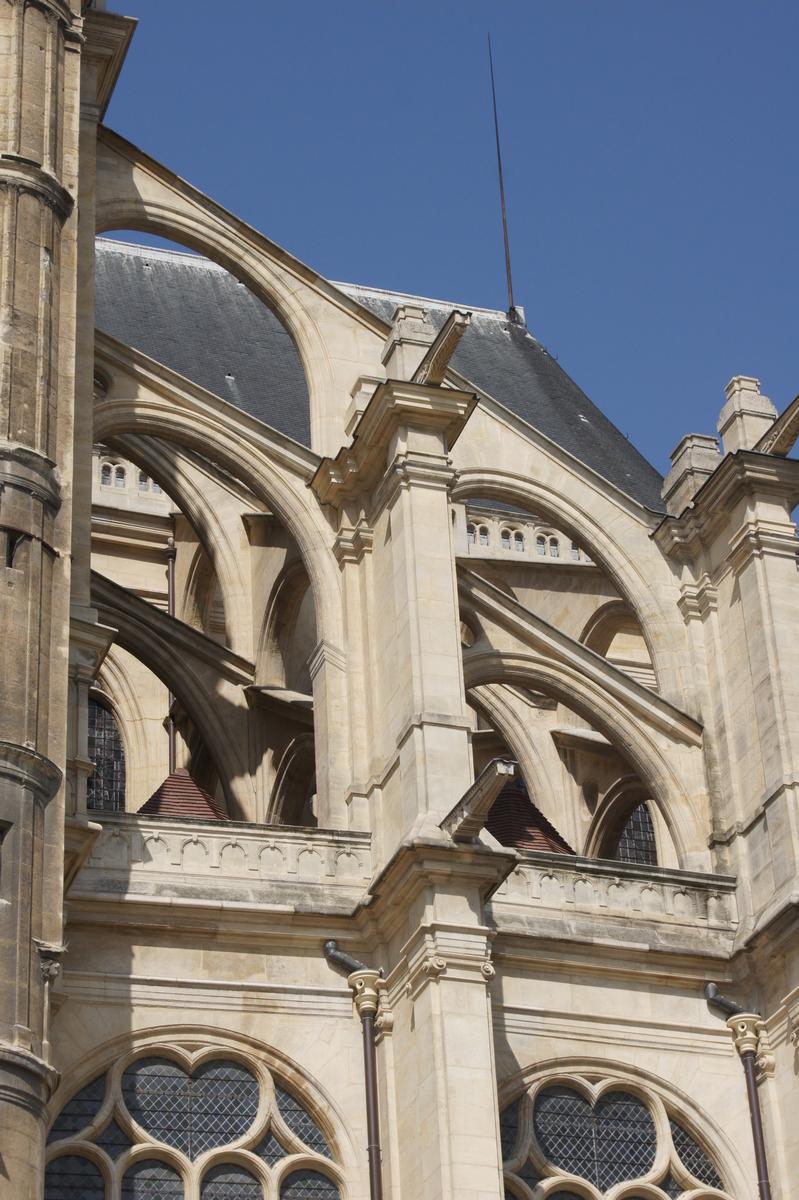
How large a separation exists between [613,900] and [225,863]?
3.03 metres

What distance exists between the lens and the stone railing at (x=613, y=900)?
18.1m

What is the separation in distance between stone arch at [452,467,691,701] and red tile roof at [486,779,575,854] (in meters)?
1.51

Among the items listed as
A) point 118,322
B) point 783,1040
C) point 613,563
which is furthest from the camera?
point 118,322

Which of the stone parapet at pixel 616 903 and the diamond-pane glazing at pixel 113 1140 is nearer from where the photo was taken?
the diamond-pane glazing at pixel 113 1140

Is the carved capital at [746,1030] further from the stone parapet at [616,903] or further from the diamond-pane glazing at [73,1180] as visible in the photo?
the diamond-pane glazing at [73,1180]

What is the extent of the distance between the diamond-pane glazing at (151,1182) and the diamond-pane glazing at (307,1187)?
75cm

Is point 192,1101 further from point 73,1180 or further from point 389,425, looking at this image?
point 389,425

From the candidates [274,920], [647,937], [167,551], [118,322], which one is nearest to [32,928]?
[274,920]

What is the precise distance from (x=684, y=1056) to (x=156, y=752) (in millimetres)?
7553

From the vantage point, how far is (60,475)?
1675cm

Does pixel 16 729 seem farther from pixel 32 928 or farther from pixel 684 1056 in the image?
pixel 684 1056

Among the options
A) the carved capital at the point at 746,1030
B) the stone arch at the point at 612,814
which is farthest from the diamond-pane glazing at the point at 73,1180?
the stone arch at the point at 612,814

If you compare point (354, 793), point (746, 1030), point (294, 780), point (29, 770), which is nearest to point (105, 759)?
point (294, 780)

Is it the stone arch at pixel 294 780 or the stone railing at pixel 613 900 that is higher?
the stone arch at pixel 294 780
